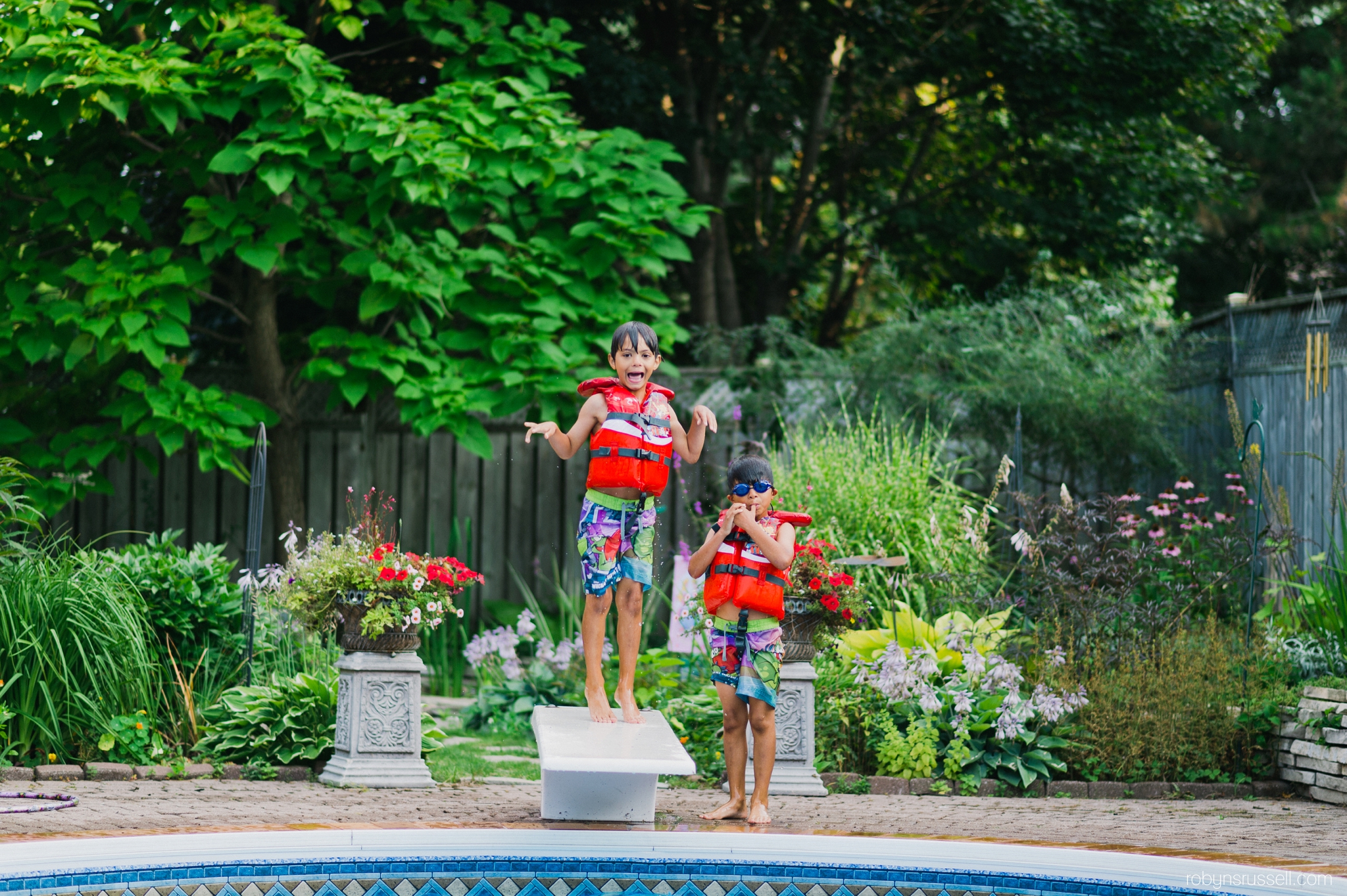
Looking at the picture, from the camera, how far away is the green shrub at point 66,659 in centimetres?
511

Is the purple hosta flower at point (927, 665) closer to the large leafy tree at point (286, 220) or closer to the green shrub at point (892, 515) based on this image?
the green shrub at point (892, 515)

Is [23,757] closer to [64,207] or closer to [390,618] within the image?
[390,618]

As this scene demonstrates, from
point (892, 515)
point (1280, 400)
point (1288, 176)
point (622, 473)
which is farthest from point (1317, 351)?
point (1288, 176)

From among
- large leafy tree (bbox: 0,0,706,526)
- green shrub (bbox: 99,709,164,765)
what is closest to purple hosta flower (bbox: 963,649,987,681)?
large leafy tree (bbox: 0,0,706,526)

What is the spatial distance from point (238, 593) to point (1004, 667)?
366cm

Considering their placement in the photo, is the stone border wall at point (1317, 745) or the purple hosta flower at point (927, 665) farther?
the purple hosta flower at point (927, 665)

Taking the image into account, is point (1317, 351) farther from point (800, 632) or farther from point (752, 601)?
point (752, 601)

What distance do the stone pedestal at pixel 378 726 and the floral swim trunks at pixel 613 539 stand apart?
1.17 meters

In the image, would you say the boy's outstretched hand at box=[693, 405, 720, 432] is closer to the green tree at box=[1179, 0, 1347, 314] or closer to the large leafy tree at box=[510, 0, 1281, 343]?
the large leafy tree at box=[510, 0, 1281, 343]

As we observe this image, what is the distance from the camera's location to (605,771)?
3.88m

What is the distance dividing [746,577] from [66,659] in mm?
2993

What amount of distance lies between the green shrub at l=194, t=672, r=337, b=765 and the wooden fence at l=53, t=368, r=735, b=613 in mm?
3452

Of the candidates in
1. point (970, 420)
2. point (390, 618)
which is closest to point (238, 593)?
point (390, 618)

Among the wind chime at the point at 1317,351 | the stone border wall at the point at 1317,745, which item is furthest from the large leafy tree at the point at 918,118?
the stone border wall at the point at 1317,745
